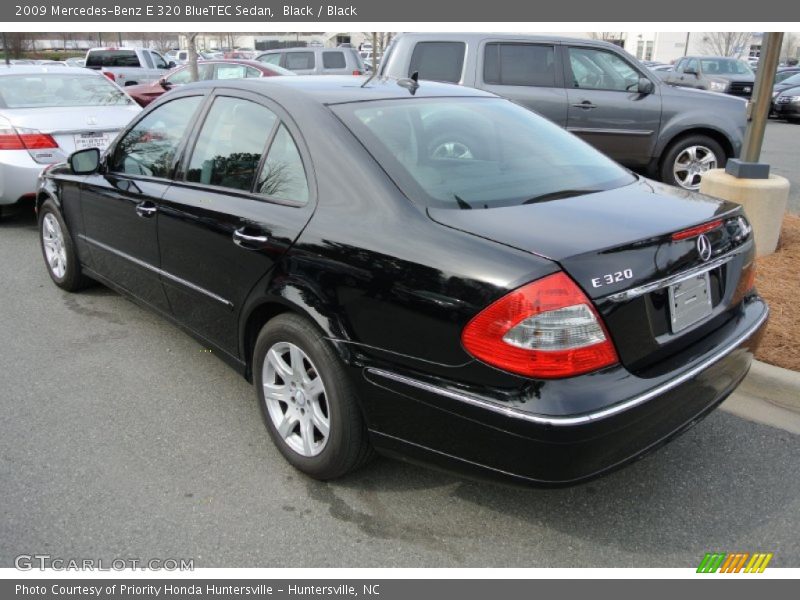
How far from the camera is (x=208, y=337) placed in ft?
11.5

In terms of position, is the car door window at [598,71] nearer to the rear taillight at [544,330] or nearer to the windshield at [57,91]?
the windshield at [57,91]

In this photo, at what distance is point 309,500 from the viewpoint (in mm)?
2834

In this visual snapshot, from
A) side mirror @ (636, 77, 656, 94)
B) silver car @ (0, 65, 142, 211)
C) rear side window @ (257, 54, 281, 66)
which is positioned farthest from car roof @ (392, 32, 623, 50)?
rear side window @ (257, 54, 281, 66)

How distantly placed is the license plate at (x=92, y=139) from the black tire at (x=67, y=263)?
1.91m

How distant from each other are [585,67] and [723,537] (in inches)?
250

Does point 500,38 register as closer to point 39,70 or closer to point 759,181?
point 759,181

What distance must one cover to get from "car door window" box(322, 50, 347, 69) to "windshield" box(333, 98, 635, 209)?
12.6 metres

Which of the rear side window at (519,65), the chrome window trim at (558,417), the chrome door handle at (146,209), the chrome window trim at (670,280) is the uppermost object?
the rear side window at (519,65)

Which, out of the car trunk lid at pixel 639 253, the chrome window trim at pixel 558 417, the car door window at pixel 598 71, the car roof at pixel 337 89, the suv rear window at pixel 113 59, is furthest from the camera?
the suv rear window at pixel 113 59

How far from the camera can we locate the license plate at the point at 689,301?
2.42 metres

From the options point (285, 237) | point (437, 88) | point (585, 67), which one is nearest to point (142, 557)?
point (285, 237)

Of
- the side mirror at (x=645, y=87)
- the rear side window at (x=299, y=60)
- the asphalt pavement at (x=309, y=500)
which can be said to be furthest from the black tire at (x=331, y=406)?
the rear side window at (x=299, y=60)

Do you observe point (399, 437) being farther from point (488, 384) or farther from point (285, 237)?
point (285, 237)

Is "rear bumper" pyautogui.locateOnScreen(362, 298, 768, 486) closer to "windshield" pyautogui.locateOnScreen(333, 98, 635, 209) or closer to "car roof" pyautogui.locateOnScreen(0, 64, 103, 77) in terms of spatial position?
"windshield" pyautogui.locateOnScreen(333, 98, 635, 209)
